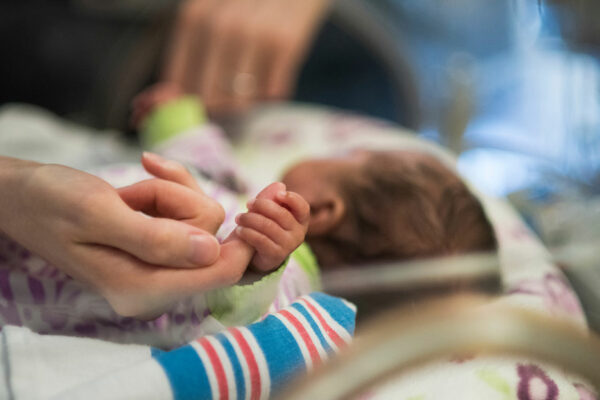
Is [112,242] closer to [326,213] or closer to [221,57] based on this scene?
[326,213]

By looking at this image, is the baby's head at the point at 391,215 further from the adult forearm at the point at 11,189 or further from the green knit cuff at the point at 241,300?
the adult forearm at the point at 11,189

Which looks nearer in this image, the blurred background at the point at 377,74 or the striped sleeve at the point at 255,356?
the striped sleeve at the point at 255,356

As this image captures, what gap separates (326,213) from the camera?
54cm

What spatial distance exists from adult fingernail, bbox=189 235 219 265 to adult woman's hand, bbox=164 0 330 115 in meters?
0.71

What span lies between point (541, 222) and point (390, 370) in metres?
0.46

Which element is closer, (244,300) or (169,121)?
(244,300)

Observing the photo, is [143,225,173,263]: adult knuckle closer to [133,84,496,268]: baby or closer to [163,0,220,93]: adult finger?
[133,84,496,268]: baby

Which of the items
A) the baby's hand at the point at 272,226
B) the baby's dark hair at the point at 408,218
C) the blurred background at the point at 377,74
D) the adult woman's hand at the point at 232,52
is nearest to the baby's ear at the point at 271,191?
the baby's hand at the point at 272,226

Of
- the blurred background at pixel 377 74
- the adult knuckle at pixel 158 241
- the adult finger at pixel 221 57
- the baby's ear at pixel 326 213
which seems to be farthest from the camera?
the adult finger at pixel 221 57

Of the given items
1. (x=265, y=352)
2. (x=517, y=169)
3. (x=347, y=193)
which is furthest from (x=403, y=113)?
(x=265, y=352)

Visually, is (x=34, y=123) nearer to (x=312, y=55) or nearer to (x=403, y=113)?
(x=312, y=55)

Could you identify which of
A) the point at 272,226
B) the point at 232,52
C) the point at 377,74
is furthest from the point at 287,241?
the point at 377,74

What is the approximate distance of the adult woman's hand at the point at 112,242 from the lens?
1.20 feet

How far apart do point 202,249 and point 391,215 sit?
9.6 inches
